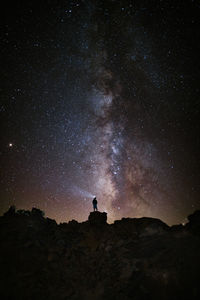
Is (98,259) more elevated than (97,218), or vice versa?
(97,218)

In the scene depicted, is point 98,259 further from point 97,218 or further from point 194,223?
point 194,223

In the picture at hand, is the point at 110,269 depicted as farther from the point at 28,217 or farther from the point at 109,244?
the point at 28,217

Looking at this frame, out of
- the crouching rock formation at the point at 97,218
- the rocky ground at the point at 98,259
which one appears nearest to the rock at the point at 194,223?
the rocky ground at the point at 98,259

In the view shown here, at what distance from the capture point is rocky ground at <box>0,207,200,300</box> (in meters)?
10.7

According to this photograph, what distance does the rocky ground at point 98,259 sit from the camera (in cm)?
1073

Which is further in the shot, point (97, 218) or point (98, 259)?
point (97, 218)

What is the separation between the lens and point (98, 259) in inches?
578

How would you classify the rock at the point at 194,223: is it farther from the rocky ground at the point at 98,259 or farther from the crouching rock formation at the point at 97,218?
the crouching rock formation at the point at 97,218

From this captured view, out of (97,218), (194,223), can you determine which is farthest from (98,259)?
(194,223)

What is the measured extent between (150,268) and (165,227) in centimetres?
582

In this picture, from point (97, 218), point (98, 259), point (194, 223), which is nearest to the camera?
point (98, 259)

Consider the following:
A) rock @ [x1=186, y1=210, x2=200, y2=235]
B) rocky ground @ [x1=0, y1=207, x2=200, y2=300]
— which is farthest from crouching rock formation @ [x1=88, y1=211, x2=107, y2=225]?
rock @ [x1=186, y1=210, x2=200, y2=235]

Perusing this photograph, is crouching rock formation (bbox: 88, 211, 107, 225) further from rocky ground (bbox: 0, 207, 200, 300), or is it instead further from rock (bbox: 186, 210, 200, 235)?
rock (bbox: 186, 210, 200, 235)

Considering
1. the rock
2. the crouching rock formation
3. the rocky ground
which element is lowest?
the rocky ground
